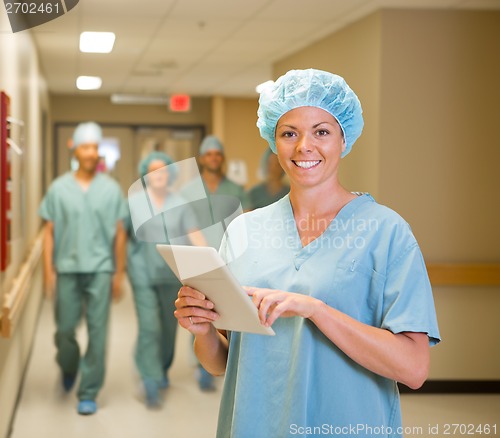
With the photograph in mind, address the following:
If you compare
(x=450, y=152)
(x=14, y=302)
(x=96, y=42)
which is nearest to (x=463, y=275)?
(x=450, y=152)

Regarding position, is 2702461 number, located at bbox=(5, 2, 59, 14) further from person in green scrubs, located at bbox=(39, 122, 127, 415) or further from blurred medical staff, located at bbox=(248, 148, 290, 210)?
blurred medical staff, located at bbox=(248, 148, 290, 210)

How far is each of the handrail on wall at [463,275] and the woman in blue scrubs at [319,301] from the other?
9.25 feet

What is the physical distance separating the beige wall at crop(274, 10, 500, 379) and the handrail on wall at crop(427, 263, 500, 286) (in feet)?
0.36

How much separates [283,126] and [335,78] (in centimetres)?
16

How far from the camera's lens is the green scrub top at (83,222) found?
156 inches

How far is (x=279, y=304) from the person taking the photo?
49.5 inches

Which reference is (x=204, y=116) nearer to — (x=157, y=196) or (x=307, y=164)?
(x=307, y=164)

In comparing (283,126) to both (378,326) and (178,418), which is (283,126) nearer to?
(378,326)

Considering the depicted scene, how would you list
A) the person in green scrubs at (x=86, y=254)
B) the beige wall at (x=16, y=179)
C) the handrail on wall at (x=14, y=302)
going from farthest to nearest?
the person in green scrubs at (x=86, y=254)
the beige wall at (x=16, y=179)
the handrail on wall at (x=14, y=302)

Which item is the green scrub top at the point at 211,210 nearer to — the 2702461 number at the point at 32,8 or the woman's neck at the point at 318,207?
the woman's neck at the point at 318,207

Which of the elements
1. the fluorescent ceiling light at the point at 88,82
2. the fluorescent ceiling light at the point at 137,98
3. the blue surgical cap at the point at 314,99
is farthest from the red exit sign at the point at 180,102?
the blue surgical cap at the point at 314,99

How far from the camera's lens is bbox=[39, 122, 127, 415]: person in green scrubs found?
395 centimetres

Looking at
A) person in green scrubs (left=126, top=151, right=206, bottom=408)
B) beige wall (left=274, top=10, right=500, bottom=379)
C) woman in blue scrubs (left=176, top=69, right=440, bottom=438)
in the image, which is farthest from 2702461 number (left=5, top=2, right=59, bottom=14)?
woman in blue scrubs (left=176, top=69, right=440, bottom=438)

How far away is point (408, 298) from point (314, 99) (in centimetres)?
42
